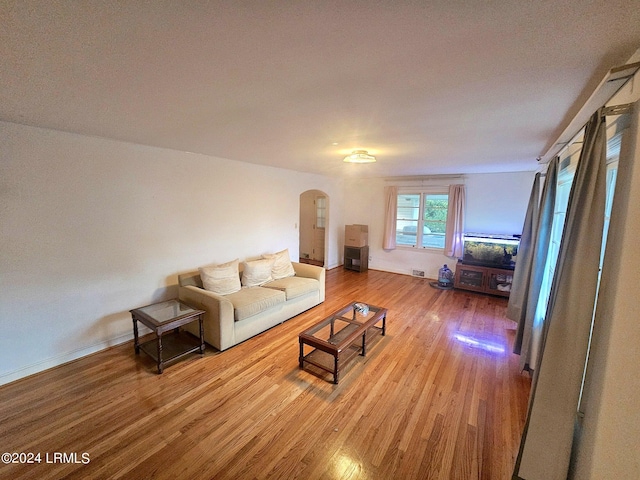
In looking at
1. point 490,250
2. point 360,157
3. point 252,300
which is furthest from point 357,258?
point 252,300

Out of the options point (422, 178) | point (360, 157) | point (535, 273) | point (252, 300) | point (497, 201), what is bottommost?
point (252, 300)

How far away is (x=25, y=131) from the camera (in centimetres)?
223

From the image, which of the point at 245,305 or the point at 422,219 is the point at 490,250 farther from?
the point at 245,305

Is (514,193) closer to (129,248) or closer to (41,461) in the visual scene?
(129,248)

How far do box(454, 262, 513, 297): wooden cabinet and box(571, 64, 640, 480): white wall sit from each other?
390 centimetres

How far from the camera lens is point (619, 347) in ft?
3.55

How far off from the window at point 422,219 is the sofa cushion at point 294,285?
3003 mm

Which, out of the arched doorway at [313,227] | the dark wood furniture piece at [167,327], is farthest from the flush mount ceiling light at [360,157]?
the arched doorway at [313,227]

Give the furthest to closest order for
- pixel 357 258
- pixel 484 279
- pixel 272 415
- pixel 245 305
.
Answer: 1. pixel 357 258
2. pixel 484 279
3. pixel 245 305
4. pixel 272 415

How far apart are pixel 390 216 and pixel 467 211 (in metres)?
1.57

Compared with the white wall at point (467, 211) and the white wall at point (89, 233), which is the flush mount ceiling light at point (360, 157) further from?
the white wall at point (467, 211)

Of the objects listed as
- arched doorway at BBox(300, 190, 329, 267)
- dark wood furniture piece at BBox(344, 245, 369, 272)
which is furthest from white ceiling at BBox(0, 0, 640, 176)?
arched doorway at BBox(300, 190, 329, 267)

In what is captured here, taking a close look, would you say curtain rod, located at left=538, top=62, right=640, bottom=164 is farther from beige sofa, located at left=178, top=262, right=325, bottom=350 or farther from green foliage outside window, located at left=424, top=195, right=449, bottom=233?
green foliage outside window, located at left=424, top=195, right=449, bottom=233

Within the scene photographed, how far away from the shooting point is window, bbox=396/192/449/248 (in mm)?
5604
